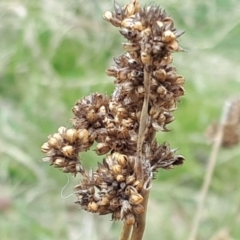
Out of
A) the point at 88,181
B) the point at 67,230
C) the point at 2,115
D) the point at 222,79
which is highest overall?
the point at 222,79

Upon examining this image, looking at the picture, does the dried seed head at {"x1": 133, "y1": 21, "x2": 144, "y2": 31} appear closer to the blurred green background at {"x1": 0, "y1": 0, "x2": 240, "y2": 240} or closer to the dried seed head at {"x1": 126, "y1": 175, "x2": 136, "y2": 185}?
the dried seed head at {"x1": 126, "y1": 175, "x2": 136, "y2": 185}

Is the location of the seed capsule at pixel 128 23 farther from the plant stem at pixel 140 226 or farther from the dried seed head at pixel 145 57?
the plant stem at pixel 140 226

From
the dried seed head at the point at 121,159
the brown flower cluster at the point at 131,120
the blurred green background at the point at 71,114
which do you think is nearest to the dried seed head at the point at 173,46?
the brown flower cluster at the point at 131,120

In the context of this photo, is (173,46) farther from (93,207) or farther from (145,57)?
(93,207)

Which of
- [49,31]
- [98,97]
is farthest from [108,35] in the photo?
A: [98,97]

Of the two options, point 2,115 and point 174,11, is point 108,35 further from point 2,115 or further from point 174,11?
point 2,115

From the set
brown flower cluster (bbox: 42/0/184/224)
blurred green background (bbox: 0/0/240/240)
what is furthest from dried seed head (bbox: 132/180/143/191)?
blurred green background (bbox: 0/0/240/240)
